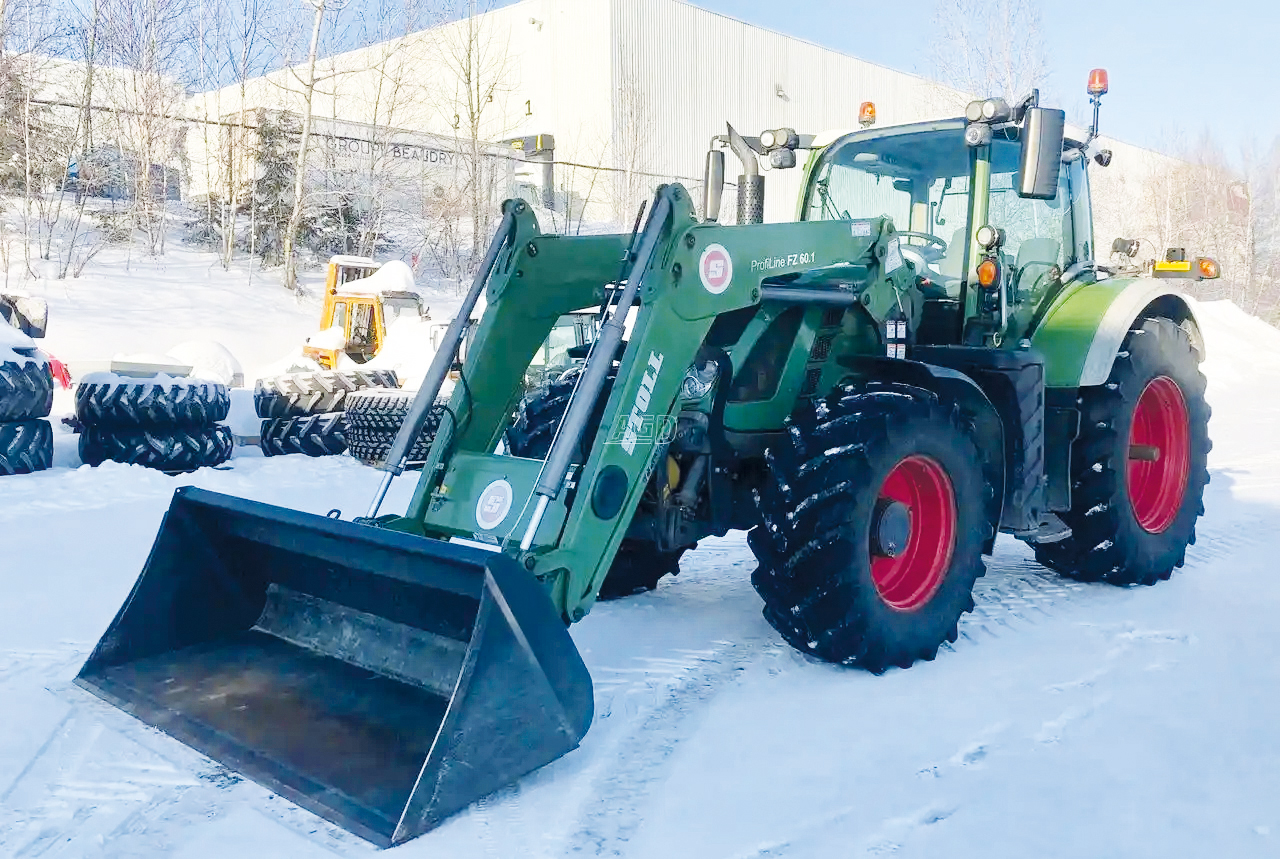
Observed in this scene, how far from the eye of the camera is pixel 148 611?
387cm

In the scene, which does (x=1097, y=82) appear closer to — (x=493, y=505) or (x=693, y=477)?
(x=693, y=477)

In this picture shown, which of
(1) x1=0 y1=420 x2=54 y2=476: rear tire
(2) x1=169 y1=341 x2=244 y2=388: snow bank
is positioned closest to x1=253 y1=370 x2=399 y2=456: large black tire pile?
(1) x1=0 y1=420 x2=54 y2=476: rear tire

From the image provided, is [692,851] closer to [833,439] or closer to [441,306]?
[833,439]

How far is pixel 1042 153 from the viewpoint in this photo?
14.5ft

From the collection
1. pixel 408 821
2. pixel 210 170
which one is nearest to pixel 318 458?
pixel 408 821

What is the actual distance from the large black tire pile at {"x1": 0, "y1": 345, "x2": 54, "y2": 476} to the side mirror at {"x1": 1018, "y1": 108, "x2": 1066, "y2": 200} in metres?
7.29

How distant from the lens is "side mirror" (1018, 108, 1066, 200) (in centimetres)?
441

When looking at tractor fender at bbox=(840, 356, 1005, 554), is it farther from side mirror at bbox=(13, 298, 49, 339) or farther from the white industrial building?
the white industrial building

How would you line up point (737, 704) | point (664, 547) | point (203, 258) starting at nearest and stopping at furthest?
point (737, 704)
point (664, 547)
point (203, 258)

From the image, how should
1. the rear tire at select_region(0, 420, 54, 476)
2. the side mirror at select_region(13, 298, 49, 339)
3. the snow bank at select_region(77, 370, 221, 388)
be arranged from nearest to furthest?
the rear tire at select_region(0, 420, 54, 476) → the snow bank at select_region(77, 370, 221, 388) → the side mirror at select_region(13, 298, 49, 339)

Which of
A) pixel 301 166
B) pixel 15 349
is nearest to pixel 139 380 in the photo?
pixel 15 349

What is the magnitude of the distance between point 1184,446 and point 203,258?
23118 mm

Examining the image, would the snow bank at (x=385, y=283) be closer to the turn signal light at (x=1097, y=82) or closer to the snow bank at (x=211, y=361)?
the snow bank at (x=211, y=361)

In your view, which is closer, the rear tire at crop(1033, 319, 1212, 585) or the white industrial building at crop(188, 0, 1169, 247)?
the rear tire at crop(1033, 319, 1212, 585)
